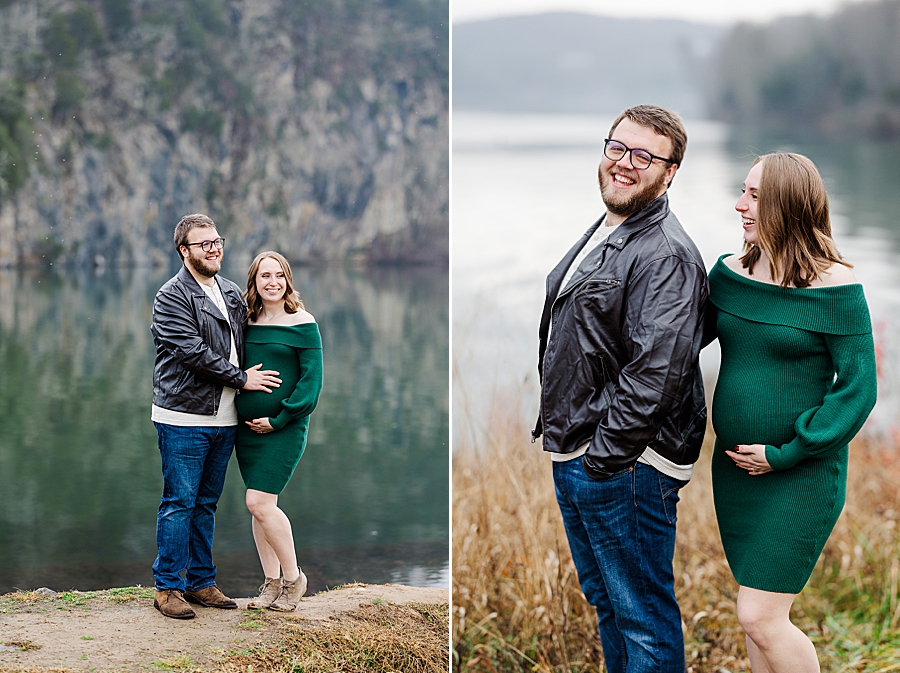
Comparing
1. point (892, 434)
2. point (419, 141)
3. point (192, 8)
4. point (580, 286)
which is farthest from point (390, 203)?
point (580, 286)

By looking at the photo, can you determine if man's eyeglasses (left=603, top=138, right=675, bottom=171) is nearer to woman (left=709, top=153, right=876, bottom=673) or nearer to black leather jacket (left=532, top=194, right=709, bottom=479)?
black leather jacket (left=532, top=194, right=709, bottom=479)

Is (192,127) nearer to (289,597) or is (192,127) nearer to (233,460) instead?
(233,460)

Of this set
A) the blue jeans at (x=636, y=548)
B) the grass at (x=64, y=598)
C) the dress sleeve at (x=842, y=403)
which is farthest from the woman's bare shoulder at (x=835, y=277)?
the grass at (x=64, y=598)

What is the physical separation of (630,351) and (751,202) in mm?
430

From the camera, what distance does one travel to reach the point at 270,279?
2.85 meters

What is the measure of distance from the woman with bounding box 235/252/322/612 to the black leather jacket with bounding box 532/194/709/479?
102cm

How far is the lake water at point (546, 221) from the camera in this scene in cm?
391

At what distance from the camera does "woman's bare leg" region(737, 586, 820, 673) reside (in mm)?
1996

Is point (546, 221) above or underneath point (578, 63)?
underneath

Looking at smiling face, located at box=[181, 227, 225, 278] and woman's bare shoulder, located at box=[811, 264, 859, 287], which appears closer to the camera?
woman's bare shoulder, located at box=[811, 264, 859, 287]

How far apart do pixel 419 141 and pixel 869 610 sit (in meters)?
12.0

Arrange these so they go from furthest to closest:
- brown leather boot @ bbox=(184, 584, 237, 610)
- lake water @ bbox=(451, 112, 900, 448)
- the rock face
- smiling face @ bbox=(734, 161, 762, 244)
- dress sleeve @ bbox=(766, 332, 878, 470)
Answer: the rock face → lake water @ bbox=(451, 112, 900, 448) → brown leather boot @ bbox=(184, 584, 237, 610) → smiling face @ bbox=(734, 161, 762, 244) → dress sleeve @ bbox=(766, 332, 878, 470)

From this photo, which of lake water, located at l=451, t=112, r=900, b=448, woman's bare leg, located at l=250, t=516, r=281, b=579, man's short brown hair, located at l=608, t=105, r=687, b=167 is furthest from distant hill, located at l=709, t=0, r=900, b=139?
woman's bare leg, located at l=250, t=516, r=281, b=579

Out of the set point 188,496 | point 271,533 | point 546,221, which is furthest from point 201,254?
point 546,221
